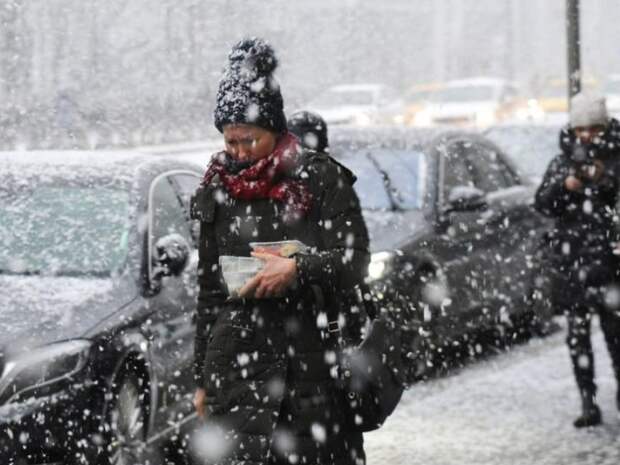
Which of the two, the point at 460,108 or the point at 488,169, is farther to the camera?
the point at 460,108

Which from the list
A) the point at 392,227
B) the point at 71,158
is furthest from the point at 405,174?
the point at 71,158

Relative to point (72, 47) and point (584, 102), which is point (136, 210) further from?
point (72, 47)

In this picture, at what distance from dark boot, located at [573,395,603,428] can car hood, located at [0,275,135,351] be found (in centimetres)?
261

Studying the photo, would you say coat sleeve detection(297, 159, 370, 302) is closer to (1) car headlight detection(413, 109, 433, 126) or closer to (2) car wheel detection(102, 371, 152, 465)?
(2) car wheel detection(102, 371, 152, 465)

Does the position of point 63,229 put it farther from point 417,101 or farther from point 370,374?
point 417,101

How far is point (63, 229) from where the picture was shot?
690cm

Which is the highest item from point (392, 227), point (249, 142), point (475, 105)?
point (249, 142)

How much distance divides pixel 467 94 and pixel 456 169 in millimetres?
26500

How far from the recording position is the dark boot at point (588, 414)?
746 centimetres

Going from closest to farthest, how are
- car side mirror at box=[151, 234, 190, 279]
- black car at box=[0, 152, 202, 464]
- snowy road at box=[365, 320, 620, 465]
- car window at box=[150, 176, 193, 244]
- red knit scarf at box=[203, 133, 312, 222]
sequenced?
red knit scarf at box=[203, 133, 312, 222] → black car at box=[0, 152, 202, 464] → car side mirror at box=[151, 234, 190, 279] → snowy road at box=[365, 320, 620, 465] → car window at box=[150, 176, 193, 244]

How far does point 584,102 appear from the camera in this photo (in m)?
7.39

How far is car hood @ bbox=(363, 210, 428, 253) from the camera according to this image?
881 centimetres

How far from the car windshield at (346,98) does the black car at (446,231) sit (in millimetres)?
26901

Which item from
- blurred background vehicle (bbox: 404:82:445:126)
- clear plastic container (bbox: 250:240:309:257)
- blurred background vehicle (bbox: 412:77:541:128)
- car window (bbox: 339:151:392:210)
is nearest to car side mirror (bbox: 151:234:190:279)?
clear plastic container (bbox: 250:240:309:257)
